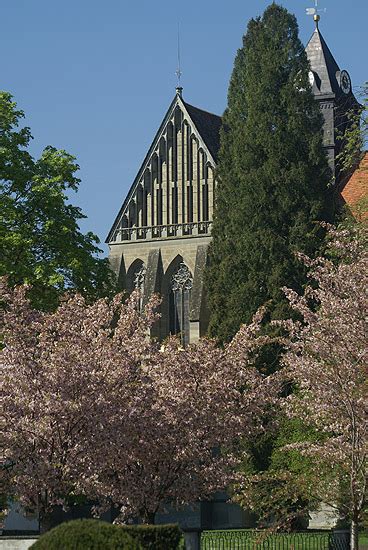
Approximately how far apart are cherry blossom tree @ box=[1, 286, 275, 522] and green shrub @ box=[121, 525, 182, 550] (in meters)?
8.37

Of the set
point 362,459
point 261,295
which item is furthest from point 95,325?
point 261,295

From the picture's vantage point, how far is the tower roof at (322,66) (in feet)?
254

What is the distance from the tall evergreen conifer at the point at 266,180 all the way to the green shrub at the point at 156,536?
3327 cm

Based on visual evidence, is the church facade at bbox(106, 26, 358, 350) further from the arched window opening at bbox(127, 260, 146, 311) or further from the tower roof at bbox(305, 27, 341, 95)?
the tower roof at bbox(305, 27, 341, 95)

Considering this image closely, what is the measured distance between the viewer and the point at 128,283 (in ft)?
230

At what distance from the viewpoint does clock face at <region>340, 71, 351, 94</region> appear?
78812mm

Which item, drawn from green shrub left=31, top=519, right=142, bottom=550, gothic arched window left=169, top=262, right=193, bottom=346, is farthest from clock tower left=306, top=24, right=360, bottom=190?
green shrub left=31, top=519, right=142, bottom=550

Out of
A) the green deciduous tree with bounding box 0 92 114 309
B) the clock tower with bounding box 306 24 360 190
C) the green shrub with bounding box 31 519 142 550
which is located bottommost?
the green shrub with bounding box 31 519 142 550

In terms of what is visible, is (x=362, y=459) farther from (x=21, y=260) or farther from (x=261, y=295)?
(x=261, y=295)

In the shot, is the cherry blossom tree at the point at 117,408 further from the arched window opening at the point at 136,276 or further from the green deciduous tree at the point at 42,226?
the arched window opening at the point at 136,276

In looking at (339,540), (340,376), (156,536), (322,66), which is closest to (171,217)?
(322,66)

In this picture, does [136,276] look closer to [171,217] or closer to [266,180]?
[171,217]

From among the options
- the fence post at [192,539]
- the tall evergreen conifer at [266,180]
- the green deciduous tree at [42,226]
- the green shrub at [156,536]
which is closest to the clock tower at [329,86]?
the tall evergreen conifer at [266,180]

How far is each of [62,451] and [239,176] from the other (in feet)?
103
